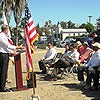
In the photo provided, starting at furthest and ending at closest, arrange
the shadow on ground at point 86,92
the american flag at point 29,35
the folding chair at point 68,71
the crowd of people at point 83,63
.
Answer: the folding chair at point 68,71 < the crowd of people at point 83,63 < the shadow on ground at point 86,92 < the american flag at point 29,35

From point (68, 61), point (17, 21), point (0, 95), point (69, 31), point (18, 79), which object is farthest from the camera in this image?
point (69, 31)

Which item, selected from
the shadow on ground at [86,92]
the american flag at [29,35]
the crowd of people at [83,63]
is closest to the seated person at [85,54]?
the crowd of people at [83,63]

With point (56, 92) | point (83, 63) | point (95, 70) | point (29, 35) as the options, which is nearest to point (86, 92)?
point (95, 70)

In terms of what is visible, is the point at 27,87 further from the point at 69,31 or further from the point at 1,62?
the point at 69,31

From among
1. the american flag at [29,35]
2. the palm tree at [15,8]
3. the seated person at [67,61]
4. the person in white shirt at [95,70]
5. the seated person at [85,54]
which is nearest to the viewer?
the american flag at [29,35]

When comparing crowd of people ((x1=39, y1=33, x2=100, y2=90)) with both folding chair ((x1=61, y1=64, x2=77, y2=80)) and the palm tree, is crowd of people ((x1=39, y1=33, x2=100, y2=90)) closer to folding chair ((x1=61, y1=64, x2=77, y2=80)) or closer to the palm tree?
folding chair ((x1=61, y1=64, x2=77, y2=80))

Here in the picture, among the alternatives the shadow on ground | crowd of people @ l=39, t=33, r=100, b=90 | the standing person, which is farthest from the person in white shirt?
the standing person

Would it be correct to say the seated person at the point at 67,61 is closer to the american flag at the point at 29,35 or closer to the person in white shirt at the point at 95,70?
the person in white shirt at the point at 95,70

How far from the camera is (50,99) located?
866cm

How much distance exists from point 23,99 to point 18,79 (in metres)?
1.33

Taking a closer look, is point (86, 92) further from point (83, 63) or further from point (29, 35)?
point (83, 63)

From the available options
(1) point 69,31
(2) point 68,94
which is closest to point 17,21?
(2) point 68,94

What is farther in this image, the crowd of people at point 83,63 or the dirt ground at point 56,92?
the crowd of people at point 83,63

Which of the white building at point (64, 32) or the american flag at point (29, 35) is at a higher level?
the white building at point (64, 32)
